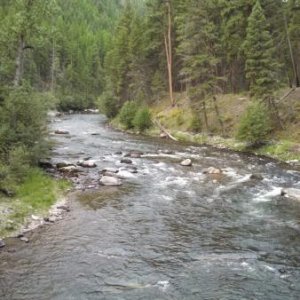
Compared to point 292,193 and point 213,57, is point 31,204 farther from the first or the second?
point 213,57

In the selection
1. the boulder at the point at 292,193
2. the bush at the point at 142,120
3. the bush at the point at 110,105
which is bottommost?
the boulder at the point at 292,193

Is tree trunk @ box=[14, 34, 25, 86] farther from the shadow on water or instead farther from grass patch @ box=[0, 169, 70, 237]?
the shadow on water

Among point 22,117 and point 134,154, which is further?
point 134,154

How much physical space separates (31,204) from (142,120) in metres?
30.8

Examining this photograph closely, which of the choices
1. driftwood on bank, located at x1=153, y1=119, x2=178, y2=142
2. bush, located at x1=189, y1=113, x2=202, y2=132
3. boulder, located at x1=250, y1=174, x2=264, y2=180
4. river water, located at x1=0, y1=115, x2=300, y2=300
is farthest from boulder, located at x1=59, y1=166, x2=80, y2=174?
bush, located at x1=189, y1=113, x2=202, y2=132

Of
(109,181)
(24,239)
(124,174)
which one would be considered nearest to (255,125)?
(124,174)

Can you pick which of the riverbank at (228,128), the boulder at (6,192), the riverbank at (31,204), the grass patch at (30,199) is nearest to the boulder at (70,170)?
the grass patch at (30,199)

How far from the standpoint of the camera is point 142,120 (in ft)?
161

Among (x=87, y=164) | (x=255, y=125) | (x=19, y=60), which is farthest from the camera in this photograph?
(x=255, y=125)

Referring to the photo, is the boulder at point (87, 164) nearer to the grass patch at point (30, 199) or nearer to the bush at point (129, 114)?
→ the grass patch at point (30, 199)

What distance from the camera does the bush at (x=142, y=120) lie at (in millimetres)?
49344

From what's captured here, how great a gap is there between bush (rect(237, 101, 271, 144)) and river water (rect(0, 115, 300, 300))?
8.28 meters

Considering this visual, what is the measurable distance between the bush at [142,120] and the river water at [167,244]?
22170 millimetres

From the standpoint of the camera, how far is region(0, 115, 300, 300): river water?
12758mm
